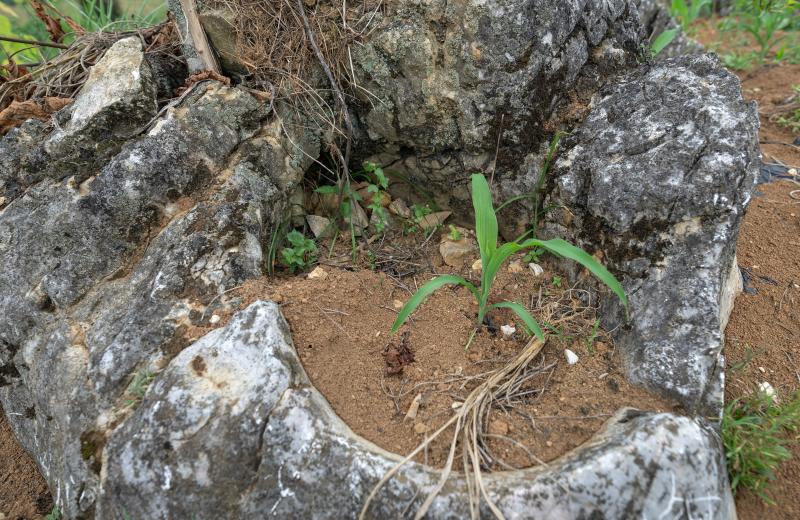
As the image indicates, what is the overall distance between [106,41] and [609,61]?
7.90 feet

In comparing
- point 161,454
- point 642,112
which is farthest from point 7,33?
point 642,112

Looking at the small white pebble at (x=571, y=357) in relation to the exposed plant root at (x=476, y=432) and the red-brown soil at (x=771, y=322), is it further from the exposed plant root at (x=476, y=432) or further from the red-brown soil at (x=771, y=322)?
the red-brown soil at (x=771, y=322)

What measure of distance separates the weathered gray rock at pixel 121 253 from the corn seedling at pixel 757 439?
1752mm

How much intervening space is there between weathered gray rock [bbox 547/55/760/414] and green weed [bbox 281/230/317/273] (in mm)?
1047

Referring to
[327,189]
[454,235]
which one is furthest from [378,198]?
[454,235]

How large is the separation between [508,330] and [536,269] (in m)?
0.39

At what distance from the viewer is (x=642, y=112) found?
2146 millimetres

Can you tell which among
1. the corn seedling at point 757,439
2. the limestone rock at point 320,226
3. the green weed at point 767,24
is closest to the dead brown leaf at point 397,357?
the limestone rock at point 320,226

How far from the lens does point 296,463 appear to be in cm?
151

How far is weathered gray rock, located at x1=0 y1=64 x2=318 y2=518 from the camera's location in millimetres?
1830

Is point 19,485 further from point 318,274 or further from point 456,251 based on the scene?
point 456,251

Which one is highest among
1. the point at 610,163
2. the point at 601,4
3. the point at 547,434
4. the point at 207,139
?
the point at 601,4

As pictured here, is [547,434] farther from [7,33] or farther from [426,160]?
[7,33]

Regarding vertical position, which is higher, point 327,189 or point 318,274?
point 327,189
